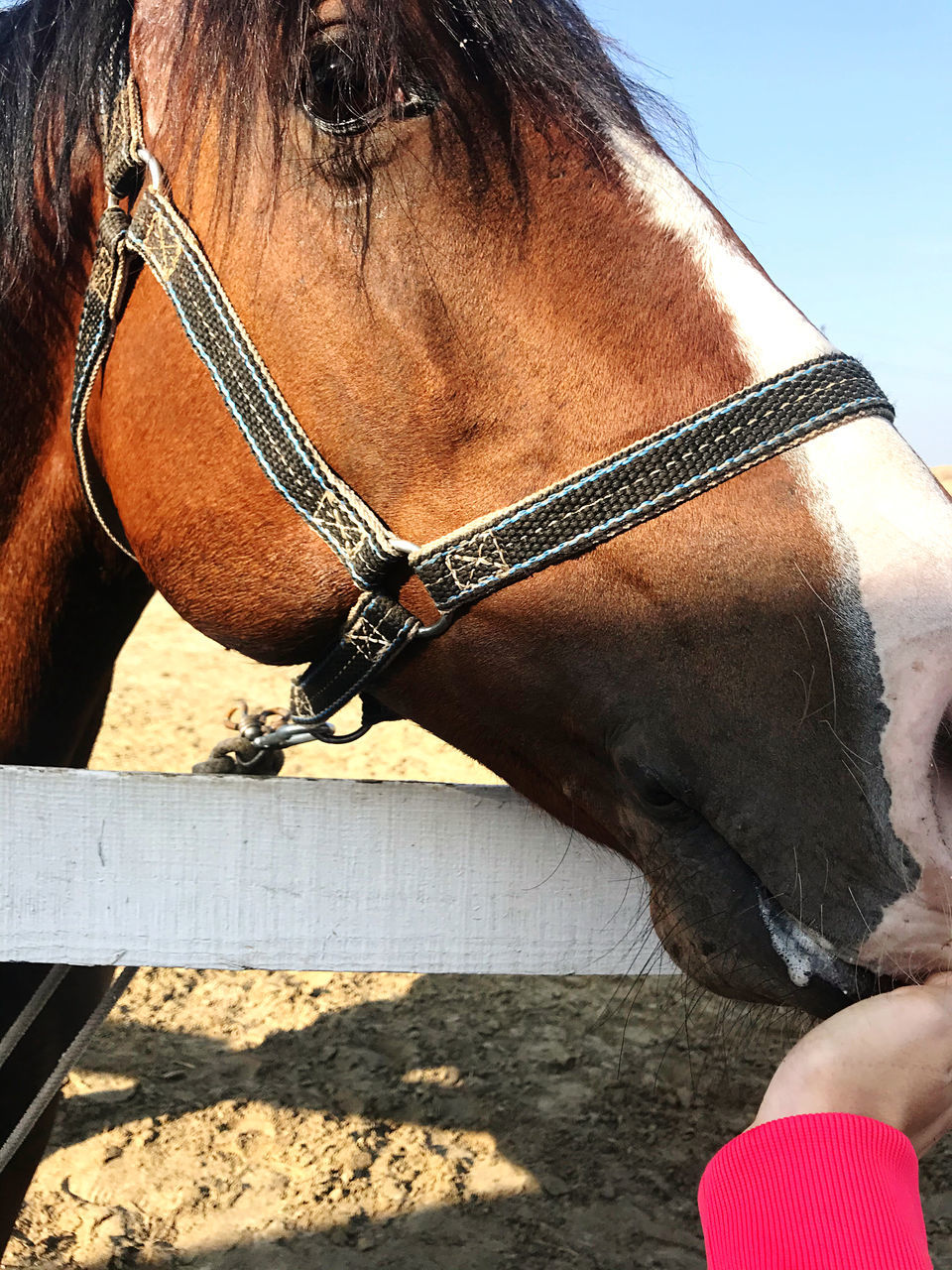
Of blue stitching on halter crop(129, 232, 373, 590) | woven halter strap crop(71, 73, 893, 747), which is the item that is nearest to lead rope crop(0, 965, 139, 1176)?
woven halter strap crop(71, 73, 893, 747)

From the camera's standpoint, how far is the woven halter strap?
1.03 meters

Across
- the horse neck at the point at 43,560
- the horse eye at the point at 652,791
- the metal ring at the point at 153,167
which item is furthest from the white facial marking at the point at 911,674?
the horse neck at the point at 43,560

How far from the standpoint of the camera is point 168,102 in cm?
125

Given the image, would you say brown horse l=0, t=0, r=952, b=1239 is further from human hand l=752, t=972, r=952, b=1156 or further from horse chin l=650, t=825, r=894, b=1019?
human hand l=752, t=972, r=952, b=1156

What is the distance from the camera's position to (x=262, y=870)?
1.27 metres

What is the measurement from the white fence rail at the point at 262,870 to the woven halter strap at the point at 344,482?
0.53ft

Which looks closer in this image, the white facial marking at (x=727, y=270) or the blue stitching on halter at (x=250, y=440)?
the white facial marking at (x=727, y=270)

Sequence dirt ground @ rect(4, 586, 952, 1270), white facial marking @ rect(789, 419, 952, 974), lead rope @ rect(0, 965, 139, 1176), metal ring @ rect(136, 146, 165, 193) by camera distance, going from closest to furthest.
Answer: white facial marking @ rect(789, 419, 952, 974) → metal ring @ rect(136, 146, 165, 193) → lead rope @ rect(0, 965, 139, 1176) → dirt ground @ rect(4, 586, 952, 1270)

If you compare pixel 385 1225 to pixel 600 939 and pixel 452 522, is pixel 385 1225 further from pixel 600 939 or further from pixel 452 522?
pixel 452 522

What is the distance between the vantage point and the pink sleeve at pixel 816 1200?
2.21ft

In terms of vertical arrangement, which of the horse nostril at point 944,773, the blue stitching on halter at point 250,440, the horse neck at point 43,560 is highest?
the horse nostril at point 944,773

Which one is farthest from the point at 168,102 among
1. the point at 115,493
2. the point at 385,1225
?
the point at 385,1225

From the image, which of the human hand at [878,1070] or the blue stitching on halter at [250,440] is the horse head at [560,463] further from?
the human hand at [878,1070]

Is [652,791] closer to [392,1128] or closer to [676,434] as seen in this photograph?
[676,434]
